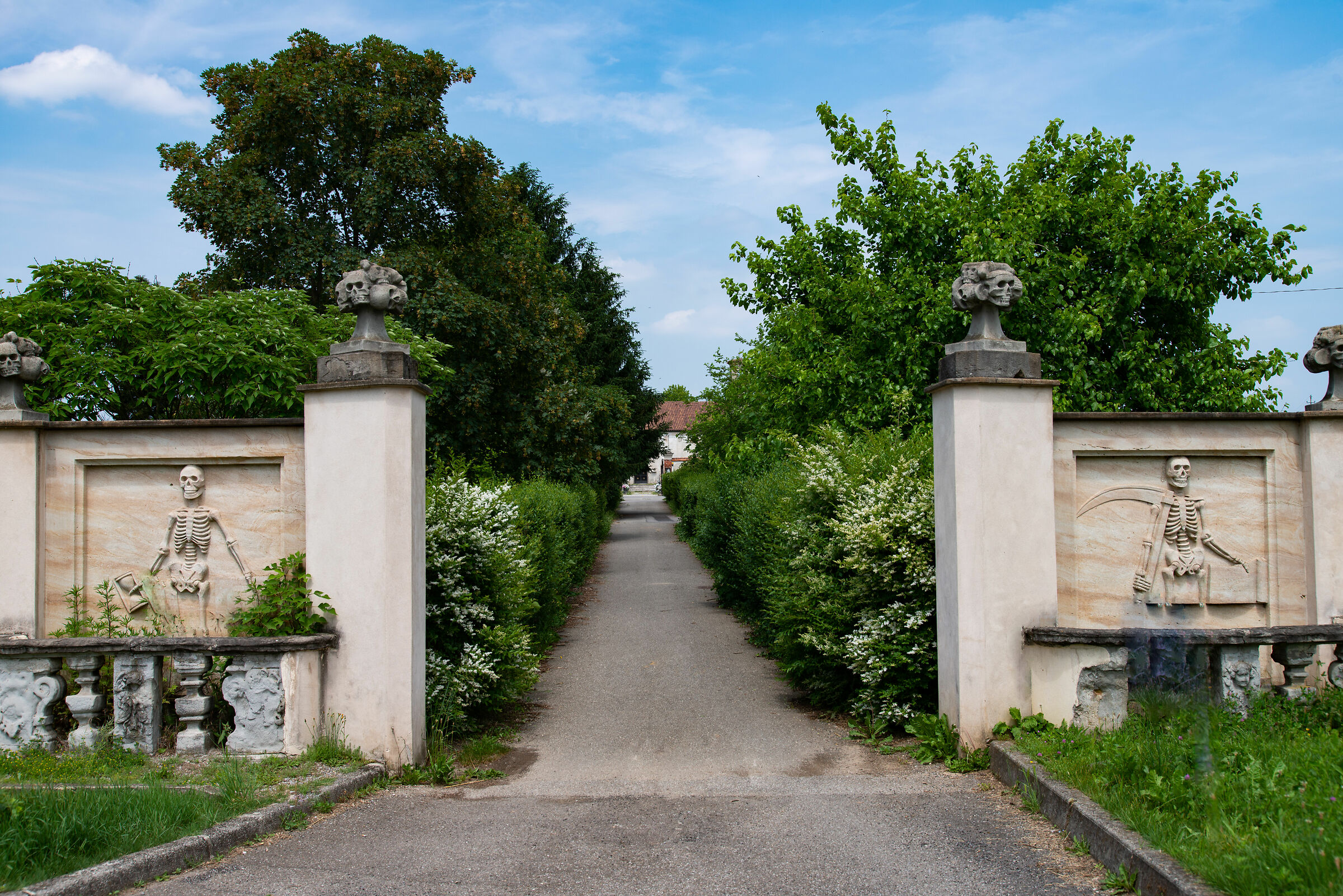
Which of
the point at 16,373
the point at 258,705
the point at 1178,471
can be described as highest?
the point at 16,373

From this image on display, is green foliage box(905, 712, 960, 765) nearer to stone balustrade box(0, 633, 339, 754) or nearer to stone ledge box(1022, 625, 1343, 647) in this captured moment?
stone ledge box(1022, 625, 1343, 647)

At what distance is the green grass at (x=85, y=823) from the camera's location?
3514 mm

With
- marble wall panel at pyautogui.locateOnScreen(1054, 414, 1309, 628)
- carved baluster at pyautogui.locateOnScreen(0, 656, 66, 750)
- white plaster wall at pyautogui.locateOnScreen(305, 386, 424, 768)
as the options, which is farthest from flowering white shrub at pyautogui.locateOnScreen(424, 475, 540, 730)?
marble wall panel at pyautogui.locateOnScreen(1054, 414, 1309, 628)

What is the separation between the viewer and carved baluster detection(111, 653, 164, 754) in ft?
17.7

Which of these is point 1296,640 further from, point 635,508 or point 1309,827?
point 635,508

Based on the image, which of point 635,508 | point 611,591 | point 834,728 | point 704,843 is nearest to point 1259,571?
point 834,728

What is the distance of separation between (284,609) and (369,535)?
0.68 m

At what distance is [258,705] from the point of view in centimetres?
543

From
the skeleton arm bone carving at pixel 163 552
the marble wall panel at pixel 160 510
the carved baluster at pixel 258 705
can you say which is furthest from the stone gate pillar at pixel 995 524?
the skeleton arm bone carving at pixel 163 552

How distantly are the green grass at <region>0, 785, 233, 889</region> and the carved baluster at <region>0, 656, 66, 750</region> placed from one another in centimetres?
126

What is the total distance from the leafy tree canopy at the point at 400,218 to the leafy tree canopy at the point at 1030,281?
16.2 ft

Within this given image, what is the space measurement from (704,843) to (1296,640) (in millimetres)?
3690

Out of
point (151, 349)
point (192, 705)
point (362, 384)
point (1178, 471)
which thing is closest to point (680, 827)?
point (192, 705)

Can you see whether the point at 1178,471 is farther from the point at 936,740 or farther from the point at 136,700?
the point at 136,700
